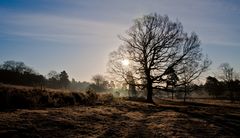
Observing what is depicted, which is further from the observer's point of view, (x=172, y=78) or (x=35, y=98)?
(x=172, y=78)

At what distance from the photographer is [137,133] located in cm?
1209

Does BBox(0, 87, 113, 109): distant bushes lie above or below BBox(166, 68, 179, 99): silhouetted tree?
below

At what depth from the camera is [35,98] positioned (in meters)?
15.2

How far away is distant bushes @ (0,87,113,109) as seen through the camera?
1356cm

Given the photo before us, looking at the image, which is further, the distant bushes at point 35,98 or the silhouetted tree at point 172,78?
the silhouetted tree at point 172,78

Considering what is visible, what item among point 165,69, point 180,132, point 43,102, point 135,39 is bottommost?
point 180,132

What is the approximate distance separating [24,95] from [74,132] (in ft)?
16.9

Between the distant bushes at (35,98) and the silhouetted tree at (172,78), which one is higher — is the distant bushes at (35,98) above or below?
below

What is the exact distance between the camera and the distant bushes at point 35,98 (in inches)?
534

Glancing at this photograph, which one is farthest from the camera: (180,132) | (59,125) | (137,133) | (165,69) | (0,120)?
(165,69)

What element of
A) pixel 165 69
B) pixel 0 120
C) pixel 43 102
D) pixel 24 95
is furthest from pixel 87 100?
pixel 165 69

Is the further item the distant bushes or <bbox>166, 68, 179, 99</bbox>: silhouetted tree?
<bbox>166, 68, 179, 99</bbox>: silhouetted tree

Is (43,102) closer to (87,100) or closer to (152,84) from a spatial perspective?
(87,100)

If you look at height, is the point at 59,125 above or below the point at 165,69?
below
